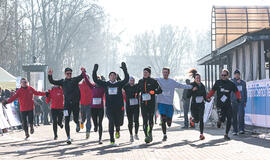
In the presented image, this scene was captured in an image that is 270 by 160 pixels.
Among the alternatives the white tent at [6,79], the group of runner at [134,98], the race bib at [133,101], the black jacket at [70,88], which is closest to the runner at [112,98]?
the group of runner at [134,98]


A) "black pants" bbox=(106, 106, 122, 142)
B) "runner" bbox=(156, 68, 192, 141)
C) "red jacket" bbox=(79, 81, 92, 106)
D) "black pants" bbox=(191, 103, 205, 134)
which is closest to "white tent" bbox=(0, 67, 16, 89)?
"red jacket" bbox=(79, 81, 92, 106)

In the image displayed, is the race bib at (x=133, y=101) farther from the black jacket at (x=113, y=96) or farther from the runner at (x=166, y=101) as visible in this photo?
the black jacket at (x=113, y=96)

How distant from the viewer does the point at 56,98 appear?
51.9 ft

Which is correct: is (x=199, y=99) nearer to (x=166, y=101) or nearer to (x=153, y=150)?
(x=166, y=101)

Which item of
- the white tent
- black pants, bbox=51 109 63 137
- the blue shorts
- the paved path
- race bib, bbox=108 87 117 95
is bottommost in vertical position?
the paved path

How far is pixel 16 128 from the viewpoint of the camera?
2486 cm

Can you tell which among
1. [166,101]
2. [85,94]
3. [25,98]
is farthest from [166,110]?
[25,98]

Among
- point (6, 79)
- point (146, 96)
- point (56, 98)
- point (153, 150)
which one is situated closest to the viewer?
point (153, 150)

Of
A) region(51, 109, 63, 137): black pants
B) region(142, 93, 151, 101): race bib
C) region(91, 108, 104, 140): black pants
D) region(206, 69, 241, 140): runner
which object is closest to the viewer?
region(142, 93, 151, 101): race bib

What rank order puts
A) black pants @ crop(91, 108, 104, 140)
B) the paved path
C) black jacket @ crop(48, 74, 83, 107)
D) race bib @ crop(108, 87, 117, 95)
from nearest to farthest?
the paved path → race bib @ crop(108, 87, 117, 95) → black pants @ crop(91, 108, 104, 140) → black jacket @ crop(48, 74, 83, 107)

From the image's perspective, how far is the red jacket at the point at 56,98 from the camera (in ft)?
51.5

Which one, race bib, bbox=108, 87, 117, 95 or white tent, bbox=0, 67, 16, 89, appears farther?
white tent, bbox=0, 67, 16, 89

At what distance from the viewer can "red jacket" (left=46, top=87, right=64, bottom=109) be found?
51.5ft

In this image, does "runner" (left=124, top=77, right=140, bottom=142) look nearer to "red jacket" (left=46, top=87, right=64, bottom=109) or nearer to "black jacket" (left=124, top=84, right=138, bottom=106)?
"black jacket" (left=124, top=84, right=138, bottom=106)
